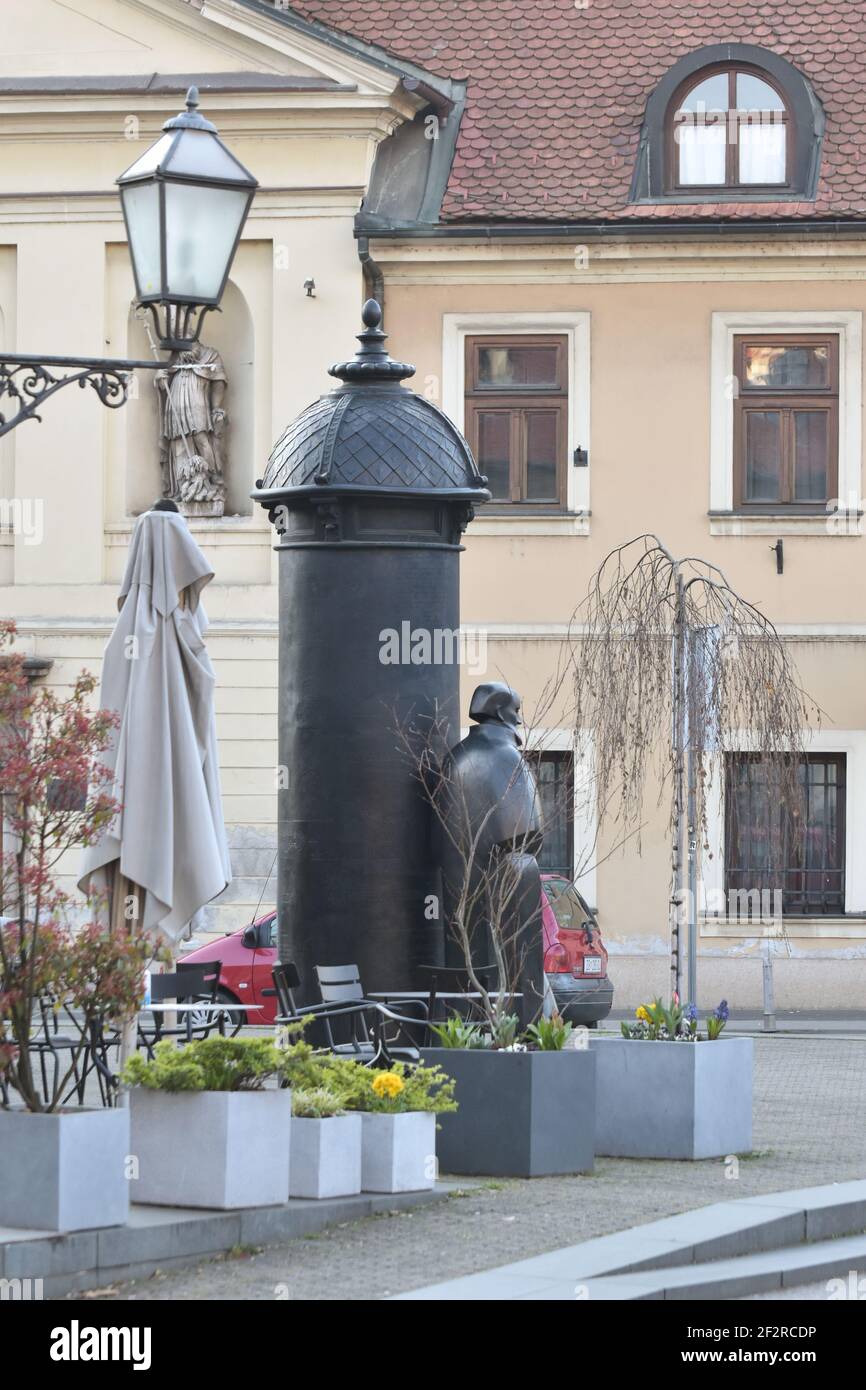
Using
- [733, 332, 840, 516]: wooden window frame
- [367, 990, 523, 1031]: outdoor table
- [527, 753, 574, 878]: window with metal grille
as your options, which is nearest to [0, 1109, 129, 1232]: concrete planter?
[367, 990, 523, 1031]: outdoor table

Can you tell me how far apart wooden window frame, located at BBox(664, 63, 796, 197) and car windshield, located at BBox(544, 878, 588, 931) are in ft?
26.6

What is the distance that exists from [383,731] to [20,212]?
1479 cm

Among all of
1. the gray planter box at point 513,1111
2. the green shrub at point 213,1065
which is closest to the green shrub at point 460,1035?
the gray planter box at point 513,1111

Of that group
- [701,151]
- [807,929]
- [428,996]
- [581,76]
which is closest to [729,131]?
[701,151]

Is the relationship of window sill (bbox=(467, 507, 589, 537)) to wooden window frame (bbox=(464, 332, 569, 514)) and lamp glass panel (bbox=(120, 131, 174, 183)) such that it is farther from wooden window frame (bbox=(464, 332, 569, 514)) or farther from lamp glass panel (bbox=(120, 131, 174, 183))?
lamp glass panel (bbox=(120, 131, 174, 183))

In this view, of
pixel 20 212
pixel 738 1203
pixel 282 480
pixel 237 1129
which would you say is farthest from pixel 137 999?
pixel 20 212

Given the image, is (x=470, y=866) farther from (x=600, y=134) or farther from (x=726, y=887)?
(x=600, y=134)

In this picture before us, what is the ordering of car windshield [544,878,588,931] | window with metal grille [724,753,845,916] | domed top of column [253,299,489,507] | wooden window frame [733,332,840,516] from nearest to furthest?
domed top of column [253,299,489,507] → car windshield [544,878,588,931] → window with metal grille [724,753,845,916] → wooden window frame [733,332,840,516]

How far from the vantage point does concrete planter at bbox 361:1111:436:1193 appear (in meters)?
10.3

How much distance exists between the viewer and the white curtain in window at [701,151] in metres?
25.5

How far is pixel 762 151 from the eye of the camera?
83.7 ft

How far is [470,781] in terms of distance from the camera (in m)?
12.5

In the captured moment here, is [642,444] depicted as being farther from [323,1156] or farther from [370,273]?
[323,1156]

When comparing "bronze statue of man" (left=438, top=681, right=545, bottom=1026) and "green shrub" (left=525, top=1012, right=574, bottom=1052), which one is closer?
"green shrub" (left=525, top=1012, right=574, bottom=1052)
